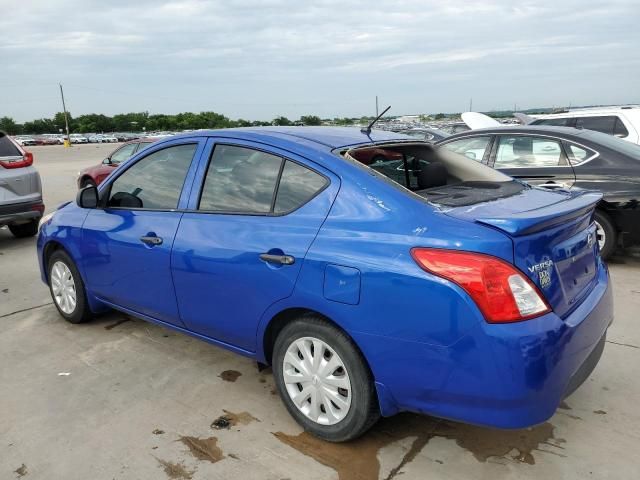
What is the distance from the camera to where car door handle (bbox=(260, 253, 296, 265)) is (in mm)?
2744

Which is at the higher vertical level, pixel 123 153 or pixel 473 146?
pixel 473 146

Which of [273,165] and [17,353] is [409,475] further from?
[17,353]

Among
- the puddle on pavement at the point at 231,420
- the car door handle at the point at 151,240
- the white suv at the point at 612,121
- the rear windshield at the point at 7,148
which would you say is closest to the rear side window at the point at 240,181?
the car door handle at the point at 151,240

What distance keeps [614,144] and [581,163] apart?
45cm

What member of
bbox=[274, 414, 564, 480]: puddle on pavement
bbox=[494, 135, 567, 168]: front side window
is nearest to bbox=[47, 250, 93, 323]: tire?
bbox=[274, 414, 564, 480]: puddle on pavement

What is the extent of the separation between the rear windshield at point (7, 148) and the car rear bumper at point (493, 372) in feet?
22.6

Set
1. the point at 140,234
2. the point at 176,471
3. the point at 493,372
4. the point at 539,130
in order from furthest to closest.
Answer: the point at 539,130 < the point at 140,234 < the point at 176,471 < the point at 493,372

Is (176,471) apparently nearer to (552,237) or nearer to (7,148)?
(552,237)

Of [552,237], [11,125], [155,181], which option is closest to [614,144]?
[552,237]

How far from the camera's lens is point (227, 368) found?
3766mm

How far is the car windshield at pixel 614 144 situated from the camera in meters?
5.93

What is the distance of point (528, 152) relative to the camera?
645 cm

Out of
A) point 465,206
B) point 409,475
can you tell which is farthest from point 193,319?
point 465,206

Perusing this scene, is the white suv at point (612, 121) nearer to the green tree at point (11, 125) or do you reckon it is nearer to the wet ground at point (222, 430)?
the wet ground at point (222, 430)
